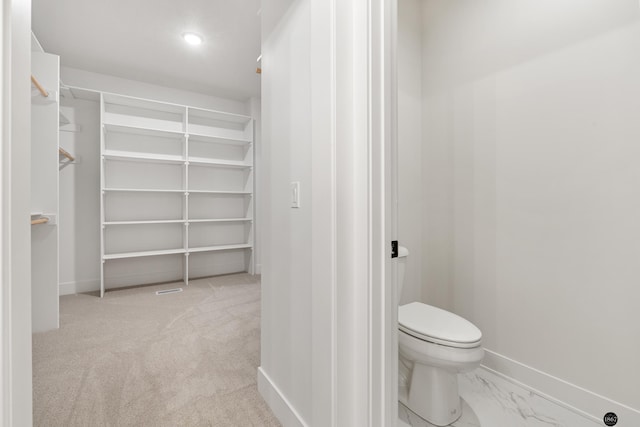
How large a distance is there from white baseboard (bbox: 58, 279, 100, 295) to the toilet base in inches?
142

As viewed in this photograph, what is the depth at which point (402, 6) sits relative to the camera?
6.74 feet

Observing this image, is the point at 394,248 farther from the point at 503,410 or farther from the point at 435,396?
the point at 503,410

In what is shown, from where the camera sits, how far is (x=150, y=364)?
6.11 ft

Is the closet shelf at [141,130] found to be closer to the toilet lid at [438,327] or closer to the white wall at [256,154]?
the white wall at [256,154]

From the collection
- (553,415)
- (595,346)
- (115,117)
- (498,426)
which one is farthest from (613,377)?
(115,117)

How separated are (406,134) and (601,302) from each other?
1403 mm

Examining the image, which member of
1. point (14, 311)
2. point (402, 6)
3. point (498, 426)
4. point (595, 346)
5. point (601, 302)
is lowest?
point (498, 426)

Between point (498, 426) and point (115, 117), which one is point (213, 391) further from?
point (115, 117)

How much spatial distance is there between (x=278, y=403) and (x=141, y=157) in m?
3.14

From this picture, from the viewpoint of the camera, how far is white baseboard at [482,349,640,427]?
52.6 inches

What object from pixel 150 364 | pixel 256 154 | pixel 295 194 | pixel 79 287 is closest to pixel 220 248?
pixel 256 154

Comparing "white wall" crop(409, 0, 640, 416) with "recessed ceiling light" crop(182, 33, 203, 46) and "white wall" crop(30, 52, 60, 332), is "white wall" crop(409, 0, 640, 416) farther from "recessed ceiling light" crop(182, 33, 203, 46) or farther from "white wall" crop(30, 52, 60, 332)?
"white wall" crop(30, 52, 60, 332)

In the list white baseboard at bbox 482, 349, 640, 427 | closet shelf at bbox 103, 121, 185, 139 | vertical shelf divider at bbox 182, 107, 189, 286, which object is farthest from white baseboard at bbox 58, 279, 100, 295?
white baseboard at bbox 482, 349, 640, 427

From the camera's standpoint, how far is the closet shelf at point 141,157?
10.7ft
